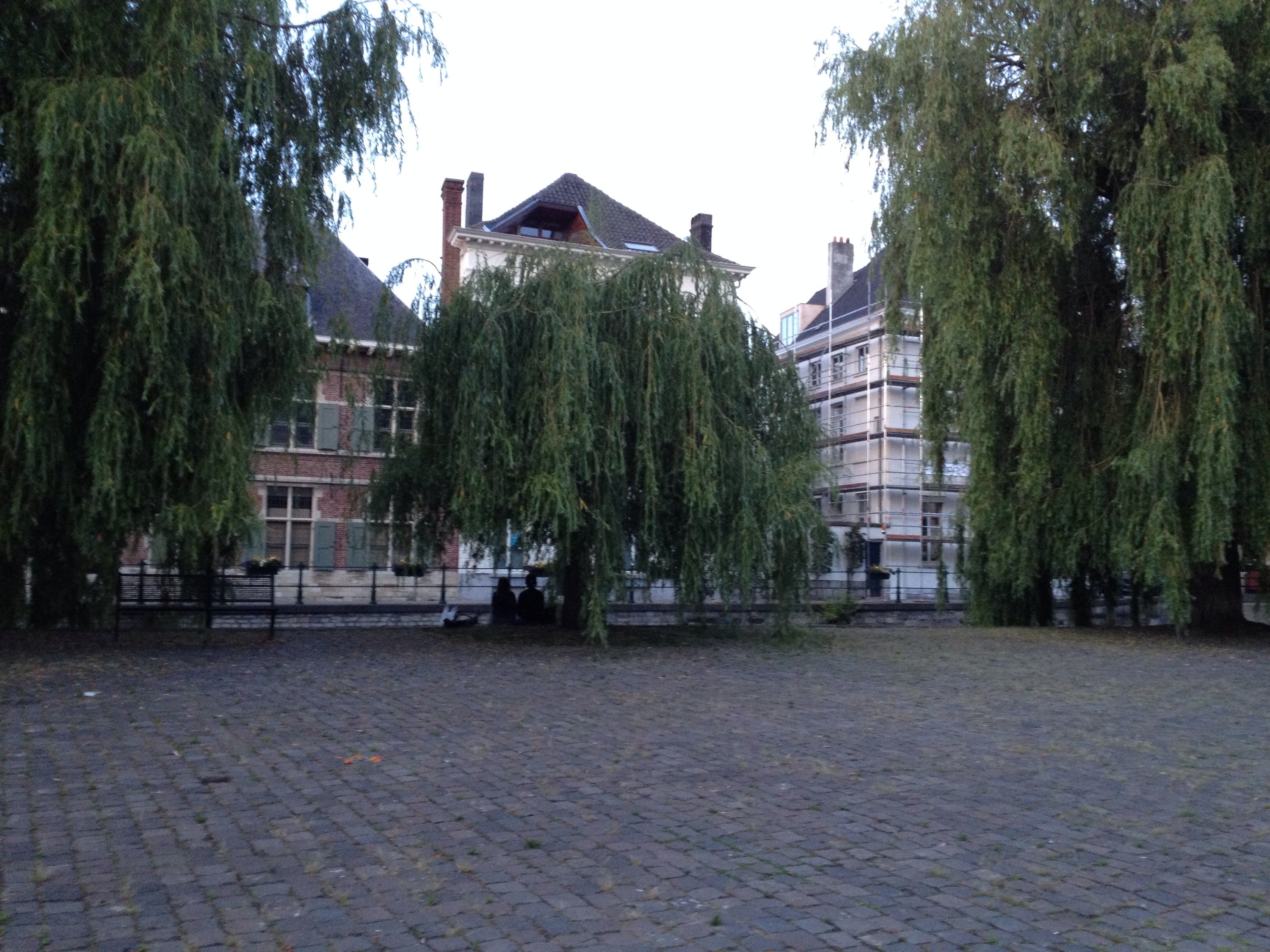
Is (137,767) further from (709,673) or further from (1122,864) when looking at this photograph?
A: (709,673)

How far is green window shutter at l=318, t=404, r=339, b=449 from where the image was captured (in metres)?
35.0

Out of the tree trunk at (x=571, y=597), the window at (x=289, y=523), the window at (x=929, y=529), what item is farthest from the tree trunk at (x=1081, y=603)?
the window at (x=929, y=529)

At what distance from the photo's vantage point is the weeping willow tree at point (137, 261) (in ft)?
41.0

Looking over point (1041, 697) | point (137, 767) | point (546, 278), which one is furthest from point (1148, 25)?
point (137, 767)

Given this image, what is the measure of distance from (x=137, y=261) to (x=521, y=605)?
31.3 ft

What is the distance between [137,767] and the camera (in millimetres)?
7359

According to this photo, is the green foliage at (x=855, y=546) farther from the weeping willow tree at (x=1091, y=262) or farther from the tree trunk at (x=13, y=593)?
the tree trunk at (x=13, y=593)

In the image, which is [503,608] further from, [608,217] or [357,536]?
[608,217]

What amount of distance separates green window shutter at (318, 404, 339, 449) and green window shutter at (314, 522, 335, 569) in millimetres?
2626

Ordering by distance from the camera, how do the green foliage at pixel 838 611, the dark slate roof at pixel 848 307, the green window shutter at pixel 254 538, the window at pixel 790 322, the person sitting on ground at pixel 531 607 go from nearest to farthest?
the green window shutter at pixel 254 538
the person sitting on ground at pixel 531 607
the green foliage at pixel 838 611
the dark slate roof at pixel 848 307
the window at pixel 790 322

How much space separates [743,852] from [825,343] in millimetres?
45670

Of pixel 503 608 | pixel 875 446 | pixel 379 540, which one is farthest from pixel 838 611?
pixel 875 446

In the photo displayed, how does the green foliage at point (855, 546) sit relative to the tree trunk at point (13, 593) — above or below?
above

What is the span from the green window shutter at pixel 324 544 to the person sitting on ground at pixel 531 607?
57.4 ft
